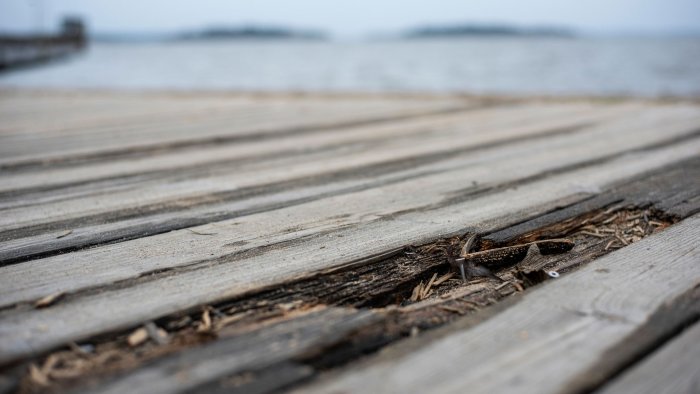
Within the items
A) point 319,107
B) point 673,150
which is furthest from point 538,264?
point 319,107

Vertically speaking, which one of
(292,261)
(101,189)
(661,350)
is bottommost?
(661,350)

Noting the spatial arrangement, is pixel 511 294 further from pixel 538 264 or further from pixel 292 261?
pixel 292 261

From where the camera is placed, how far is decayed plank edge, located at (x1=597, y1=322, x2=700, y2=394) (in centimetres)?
60

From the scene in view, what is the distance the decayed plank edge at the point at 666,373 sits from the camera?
60 centimetres

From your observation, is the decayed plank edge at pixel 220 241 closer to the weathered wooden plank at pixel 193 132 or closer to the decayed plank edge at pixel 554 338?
the decayed plank edge at pixel 554 338

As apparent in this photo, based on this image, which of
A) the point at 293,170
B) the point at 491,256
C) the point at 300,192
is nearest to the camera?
the point at 491,256

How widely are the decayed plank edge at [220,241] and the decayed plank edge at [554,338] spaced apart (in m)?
0.43

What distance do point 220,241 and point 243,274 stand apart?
0.18 meters

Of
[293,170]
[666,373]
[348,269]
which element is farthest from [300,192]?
[666,373]

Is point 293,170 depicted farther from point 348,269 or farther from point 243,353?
point 243,353

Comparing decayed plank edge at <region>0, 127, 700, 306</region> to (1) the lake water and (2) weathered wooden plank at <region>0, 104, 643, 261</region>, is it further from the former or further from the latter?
(1) the lake water

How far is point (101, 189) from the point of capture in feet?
4.97

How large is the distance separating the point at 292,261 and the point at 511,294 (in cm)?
34

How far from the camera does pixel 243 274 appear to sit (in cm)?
90
